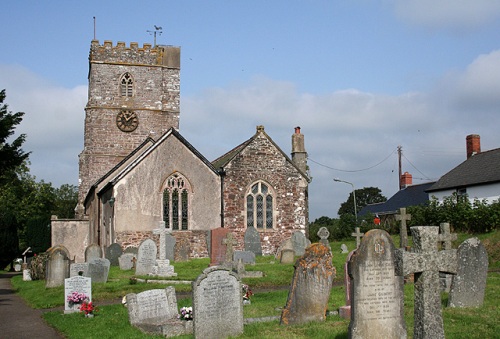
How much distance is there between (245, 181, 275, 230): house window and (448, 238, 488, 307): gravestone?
18.7m

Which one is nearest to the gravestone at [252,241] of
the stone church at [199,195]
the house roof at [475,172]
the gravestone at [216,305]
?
the stone church at [199,195]

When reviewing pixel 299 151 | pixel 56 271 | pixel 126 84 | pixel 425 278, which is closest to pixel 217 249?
pixel 56 271

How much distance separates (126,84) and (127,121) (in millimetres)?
2691

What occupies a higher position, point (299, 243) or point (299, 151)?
point (299, 151)

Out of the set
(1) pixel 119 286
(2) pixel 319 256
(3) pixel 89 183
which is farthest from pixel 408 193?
(2) pixel 319 256

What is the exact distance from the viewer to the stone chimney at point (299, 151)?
3375 cm

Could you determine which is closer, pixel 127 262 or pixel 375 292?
pixel 375 292

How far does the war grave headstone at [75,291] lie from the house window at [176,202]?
580 inches

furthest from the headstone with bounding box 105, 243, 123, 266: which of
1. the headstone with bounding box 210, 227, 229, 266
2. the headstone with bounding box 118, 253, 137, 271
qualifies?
the headstone with bounding box 210, 227, 229, 266

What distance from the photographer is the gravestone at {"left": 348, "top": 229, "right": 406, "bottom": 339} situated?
8148 mm

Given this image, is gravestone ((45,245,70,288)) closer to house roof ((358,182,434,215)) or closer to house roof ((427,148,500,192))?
house roof ((427,148,500,192))

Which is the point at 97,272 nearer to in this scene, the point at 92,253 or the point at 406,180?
the point at 92,253

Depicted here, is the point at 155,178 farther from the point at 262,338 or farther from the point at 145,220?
the point at 262,338

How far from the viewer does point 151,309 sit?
39.1 ft
